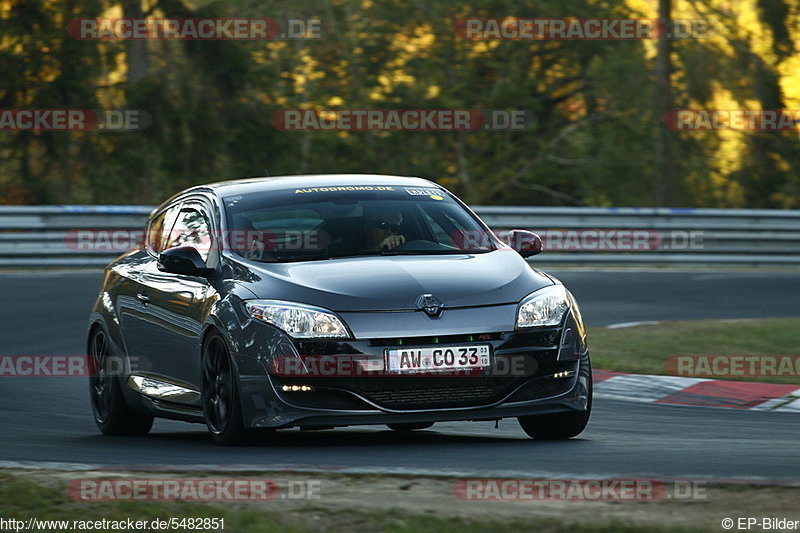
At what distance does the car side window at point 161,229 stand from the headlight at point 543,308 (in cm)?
276

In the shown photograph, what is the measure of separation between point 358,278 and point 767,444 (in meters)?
2.31

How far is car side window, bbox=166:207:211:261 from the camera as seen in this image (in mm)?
9281

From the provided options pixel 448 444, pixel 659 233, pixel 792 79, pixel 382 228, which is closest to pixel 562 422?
pixel 448 444

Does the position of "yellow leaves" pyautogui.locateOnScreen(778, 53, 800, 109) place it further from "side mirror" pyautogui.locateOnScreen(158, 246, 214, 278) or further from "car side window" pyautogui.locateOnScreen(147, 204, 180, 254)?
"side mirror" pyautogui.locateOnScreen(158, 246, 214, 278)

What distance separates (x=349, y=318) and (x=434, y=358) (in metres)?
0.47

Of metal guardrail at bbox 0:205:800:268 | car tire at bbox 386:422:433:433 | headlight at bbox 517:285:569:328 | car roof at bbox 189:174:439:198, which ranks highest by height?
car roof at bbox 189:174:439:198

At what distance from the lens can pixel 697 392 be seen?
11.9 m

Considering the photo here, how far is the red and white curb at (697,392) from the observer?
1153 cm

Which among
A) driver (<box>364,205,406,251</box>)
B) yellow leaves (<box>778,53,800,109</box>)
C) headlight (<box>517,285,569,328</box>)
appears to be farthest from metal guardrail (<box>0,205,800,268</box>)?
headlight (<box>517,285,569,328</box>)

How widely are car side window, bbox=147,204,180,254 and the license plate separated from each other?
2601 mm

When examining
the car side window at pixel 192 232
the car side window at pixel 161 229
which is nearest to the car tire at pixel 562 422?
the car side window at pixel 192 232

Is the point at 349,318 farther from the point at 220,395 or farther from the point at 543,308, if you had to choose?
the point at 543,308

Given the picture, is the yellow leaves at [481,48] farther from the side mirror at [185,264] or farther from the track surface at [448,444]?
the side mirror at [185,264]

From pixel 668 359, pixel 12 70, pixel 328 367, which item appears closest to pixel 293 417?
pixel 328 367
